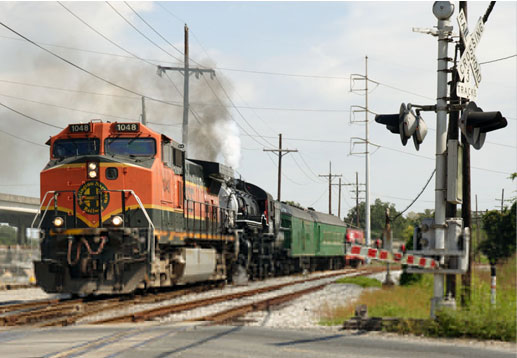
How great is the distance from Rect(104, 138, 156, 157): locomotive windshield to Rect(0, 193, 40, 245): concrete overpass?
1855 inches

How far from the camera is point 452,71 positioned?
12.5 metres

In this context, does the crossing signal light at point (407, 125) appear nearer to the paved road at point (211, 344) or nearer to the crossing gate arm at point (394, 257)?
the crossing gate arm at point (394, 257)

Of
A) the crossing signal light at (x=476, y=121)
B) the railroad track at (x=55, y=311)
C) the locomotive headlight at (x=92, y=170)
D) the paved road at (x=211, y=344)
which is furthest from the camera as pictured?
the locomotive headlight at (x=92, y=170)

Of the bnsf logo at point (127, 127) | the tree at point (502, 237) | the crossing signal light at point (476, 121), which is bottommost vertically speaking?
the tree at point (502, 237)

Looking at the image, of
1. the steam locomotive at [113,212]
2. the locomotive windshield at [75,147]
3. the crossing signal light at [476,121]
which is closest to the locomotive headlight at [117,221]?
the steam locomotive at [113,212]

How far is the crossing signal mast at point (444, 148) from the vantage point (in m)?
11.5

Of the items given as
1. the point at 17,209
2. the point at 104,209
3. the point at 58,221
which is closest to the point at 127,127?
the point at 104,209

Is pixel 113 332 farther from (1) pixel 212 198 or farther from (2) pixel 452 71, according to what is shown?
(1) pixel 212 198

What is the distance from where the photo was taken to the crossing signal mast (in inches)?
455

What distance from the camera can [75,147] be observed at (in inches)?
715

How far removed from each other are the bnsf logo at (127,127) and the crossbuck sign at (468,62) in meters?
9.16

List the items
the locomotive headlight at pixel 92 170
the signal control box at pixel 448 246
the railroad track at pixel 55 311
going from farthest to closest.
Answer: the locomotive headlight at pixel 92 170 → the railroad track at pixel 55 311 → the signal control box at pixel 448 246

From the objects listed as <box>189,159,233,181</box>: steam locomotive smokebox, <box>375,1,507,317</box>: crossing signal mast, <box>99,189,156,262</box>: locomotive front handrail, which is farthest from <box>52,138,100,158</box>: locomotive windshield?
<box>375,1,507,317</box>: crossing signal mast

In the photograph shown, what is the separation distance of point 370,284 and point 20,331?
17.0 metres
